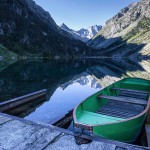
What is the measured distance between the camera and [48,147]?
820 centimetres

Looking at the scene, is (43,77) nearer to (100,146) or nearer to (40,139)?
(40,139)

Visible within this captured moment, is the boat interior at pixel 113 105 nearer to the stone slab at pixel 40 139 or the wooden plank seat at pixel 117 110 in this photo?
the wooden plank seat at pixel 117 110

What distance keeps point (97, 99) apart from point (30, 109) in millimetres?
7115

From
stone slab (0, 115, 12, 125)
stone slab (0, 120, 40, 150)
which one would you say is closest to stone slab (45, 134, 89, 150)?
stone slab (0, 120, 40, 150)

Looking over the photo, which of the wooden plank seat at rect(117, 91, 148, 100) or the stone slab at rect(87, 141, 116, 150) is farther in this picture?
A: the wooden plank seat at rect(117, 91, 148, 100)

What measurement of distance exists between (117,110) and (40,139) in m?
7.11

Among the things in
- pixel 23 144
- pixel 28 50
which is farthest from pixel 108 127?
pixel 28 50

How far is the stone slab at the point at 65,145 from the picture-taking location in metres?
8.14

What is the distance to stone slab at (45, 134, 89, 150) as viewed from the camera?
8.14 meters

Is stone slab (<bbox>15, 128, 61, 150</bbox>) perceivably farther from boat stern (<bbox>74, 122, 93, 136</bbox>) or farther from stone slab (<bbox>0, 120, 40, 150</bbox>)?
boat stern (<bbox>74, 122, 93, 136</bbox>)

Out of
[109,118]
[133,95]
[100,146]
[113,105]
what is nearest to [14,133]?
[100,146]

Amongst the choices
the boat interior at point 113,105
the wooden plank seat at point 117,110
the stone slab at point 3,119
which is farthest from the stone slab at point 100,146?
the stone slab at point 3,119

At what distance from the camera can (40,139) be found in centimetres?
892

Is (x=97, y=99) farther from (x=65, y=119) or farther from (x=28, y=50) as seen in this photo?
(x=28, y=50)
